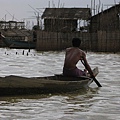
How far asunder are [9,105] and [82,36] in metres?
17.3

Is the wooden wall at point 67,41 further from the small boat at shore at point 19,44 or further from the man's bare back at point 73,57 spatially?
the man's bare back at point 73,57

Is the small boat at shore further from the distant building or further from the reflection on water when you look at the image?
the reflection on water

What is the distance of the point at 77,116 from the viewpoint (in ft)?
14.8

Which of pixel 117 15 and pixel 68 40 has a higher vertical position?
pixel 117 15

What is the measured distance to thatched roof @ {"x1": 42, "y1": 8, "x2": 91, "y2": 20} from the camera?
27.3 m

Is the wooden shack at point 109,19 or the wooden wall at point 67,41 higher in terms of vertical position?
the wooden shack at point 109,19

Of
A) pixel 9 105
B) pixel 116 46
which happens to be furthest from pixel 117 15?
pixel 9 105

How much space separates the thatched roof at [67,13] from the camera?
1073 inches

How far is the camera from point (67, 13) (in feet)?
92.2

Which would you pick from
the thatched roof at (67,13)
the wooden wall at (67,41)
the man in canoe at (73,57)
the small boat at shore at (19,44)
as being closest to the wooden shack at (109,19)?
the wooden wall at (67,41)

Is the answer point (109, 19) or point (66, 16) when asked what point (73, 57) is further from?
point (66, 16)

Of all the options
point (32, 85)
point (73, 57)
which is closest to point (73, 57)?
point (73, 57)

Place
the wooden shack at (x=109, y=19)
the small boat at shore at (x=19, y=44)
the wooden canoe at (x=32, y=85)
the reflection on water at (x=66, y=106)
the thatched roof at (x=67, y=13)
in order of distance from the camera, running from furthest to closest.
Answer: the small boat at shore at (x=19, y=44), the thatched roof at (x=67, y=13), the wooden shack at (x=109, y=19), the wooden canoe at (x=32, y=85), the reflection on water at (x=66, y=106)

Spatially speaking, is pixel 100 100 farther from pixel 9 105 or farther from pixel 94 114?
pixel 9 105
